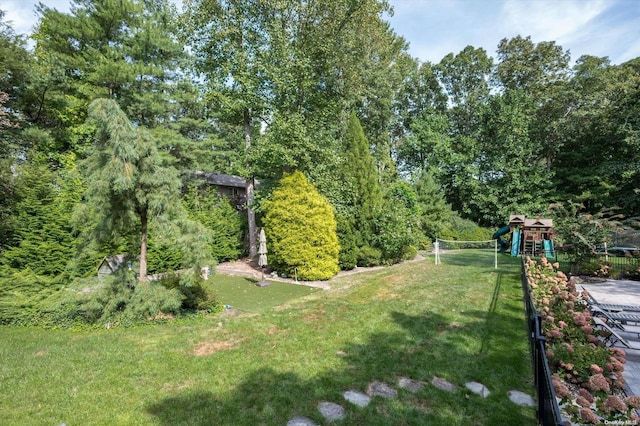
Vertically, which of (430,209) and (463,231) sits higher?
(430,209)

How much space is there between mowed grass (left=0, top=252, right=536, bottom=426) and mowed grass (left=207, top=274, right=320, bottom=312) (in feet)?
2.61

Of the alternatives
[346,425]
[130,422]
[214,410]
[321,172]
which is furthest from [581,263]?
[130,422]

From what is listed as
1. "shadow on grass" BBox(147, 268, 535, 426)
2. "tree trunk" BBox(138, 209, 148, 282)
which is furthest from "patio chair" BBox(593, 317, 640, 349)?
"tree trunk" BBox(138, 209, 148, 282)

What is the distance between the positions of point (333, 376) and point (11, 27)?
17541 millimetres

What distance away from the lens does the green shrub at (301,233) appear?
1112 cm

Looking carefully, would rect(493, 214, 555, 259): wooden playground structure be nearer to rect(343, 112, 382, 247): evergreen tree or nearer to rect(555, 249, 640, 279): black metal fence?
rect(555, 249, 640, 279): black metal fence

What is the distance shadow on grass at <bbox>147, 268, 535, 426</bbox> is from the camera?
11.5ft

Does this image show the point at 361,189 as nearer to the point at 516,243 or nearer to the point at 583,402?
the point at 516,243

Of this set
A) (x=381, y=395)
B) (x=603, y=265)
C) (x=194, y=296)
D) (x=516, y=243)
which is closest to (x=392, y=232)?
(x=603, y=265)

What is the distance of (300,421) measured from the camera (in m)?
3.45

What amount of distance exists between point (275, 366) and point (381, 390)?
1.61m

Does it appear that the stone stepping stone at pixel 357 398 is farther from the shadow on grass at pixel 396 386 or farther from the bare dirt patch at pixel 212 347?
the bare dirt patch at pixel 212 347

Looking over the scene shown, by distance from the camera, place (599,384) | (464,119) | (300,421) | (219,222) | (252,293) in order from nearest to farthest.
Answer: (599,384) → (300,421) → (252,293) → (219,222) → (464,119)

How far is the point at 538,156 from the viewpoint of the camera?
24266mm
